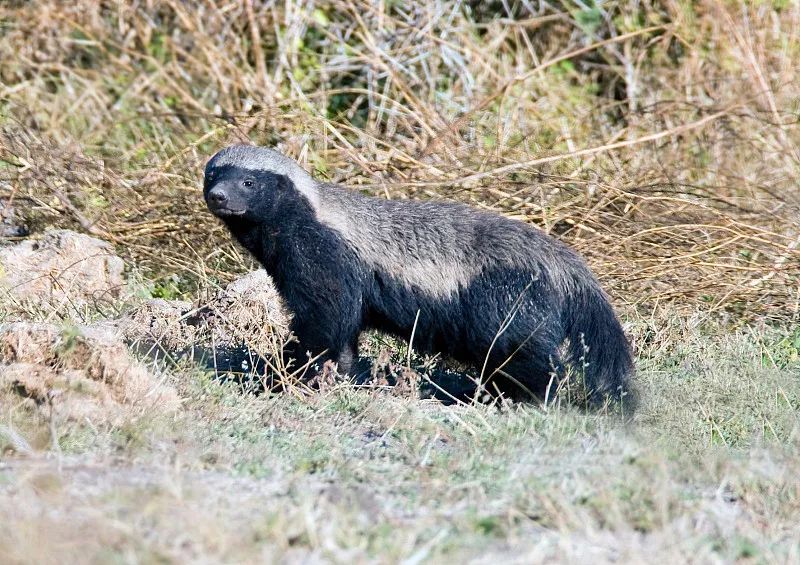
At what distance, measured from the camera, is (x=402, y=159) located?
7.63 meters

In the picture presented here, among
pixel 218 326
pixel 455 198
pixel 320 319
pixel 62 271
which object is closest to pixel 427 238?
pixel 320 319

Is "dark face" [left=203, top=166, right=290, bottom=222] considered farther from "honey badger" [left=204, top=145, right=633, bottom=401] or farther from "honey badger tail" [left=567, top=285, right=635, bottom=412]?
"honey badger tail" [left=567, top=285, right=635, bottom=412]

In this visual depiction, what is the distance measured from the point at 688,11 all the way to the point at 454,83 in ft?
7.03

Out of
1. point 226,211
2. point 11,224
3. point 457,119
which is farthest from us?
point 457,119

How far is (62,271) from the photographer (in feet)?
22.4

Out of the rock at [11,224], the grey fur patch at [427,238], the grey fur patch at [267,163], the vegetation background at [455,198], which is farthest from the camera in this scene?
the rock at [11,224]

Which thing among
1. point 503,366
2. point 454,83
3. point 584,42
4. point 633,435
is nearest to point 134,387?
point 503,366

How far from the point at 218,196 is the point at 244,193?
136 mm

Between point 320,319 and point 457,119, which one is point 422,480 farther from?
point 457,119

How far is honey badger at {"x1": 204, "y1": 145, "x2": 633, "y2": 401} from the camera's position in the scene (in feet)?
17.3

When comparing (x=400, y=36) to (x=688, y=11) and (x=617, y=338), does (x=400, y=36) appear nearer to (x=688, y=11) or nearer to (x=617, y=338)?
(x=688, y=11)

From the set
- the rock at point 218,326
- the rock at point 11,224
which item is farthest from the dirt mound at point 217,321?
the rock at point 11,224

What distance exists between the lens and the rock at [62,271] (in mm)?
6707

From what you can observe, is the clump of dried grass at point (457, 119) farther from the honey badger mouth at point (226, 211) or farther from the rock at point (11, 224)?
the honey badger mouth at point (226, 211)
